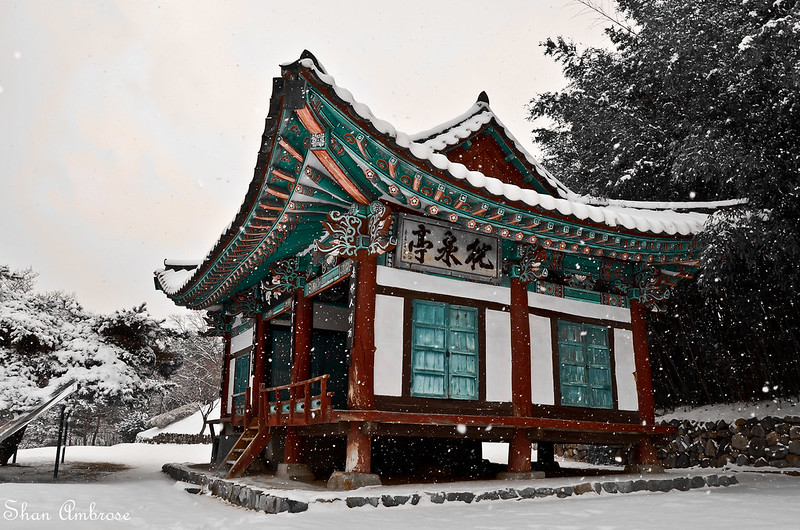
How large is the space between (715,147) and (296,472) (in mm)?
7649

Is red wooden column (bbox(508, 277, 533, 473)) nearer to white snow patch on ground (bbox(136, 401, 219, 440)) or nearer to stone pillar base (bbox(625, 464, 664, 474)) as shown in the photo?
stone pillar base (bbox(625, 464, 664, 474))

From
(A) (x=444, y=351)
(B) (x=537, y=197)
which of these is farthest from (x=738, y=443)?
(B) (x=537, y=197)

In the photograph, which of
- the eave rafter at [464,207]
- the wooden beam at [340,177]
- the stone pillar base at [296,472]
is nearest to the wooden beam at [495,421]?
the stone pillar base at [296,472]

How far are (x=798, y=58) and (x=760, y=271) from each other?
11.7 ft

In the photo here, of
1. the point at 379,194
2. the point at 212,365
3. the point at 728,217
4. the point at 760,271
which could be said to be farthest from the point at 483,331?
the point at 212,365

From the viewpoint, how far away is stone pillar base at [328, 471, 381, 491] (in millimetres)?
7082

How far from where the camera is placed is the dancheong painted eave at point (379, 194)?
264 inches

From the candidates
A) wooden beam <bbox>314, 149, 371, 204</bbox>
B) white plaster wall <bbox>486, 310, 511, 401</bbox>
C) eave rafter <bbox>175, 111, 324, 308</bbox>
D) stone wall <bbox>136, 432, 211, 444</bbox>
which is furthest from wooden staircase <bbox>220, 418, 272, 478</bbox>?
stone wall <bbox>136, 432, 211, 444</bbox>

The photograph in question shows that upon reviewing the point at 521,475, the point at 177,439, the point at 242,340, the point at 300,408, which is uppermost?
the point at 242,340

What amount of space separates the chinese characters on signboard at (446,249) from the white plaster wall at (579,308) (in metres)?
0.84

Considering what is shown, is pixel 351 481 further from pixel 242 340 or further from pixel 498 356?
pixel 242 340

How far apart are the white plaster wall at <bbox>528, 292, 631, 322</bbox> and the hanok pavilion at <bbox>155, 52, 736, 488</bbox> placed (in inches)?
1.1

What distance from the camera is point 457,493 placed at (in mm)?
6703

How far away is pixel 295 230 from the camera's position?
952 cm
